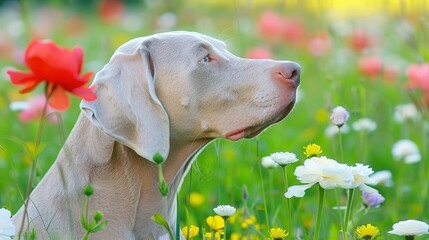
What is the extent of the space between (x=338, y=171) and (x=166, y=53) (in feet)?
2.90

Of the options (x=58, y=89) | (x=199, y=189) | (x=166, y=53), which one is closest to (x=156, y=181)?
(x=166, y=53)

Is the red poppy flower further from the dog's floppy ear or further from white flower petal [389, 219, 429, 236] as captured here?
white flower petal [389, 219, 429, 236]

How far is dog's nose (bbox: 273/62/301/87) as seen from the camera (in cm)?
328

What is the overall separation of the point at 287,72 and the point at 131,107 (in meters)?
0.54

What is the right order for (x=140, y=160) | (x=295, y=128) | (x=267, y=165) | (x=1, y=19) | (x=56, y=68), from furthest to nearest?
(x=1, y=19) → (x=295, y=128) → (x=267, y=165) → (x=140, y=160) → (x=56, y=68)

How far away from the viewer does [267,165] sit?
394cm

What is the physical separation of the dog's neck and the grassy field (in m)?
0.09

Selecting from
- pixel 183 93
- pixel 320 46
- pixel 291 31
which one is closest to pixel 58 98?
pixel 183 93

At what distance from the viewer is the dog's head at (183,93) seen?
3258mm

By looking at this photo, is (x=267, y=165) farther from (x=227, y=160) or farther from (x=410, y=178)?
(x=410, y=178)

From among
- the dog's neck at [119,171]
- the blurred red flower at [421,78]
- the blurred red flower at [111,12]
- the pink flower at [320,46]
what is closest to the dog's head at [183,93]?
the dog's neck at [119,171]

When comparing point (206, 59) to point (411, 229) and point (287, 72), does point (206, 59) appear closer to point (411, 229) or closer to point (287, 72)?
point (287, 72)

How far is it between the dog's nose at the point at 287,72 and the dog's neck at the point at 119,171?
1.28 feet

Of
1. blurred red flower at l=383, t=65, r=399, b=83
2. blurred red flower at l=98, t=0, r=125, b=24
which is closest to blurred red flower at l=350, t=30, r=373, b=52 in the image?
blurred red flower at l=383, t=65, r=399, b=83
